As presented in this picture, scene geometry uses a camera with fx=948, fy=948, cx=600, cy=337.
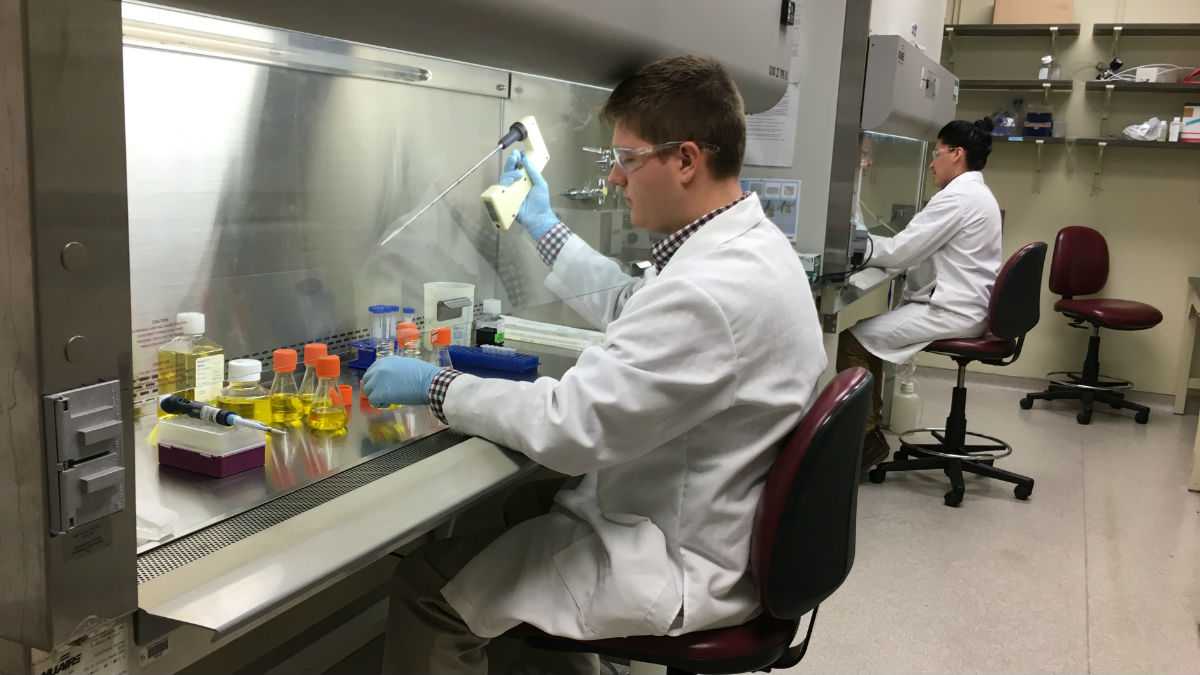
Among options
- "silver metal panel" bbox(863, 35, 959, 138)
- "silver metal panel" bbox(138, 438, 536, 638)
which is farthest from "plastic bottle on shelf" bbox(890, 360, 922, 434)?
"silver metal panel" bbox(138, 438, 536, 638)

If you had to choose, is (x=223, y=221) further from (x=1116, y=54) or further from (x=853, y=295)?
(x=1116, y=54)

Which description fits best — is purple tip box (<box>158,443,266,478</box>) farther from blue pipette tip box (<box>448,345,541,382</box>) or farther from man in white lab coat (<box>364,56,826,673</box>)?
blue pipette tip box (<box>448,345,541,382</box>)

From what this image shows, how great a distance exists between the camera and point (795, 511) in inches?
50.6

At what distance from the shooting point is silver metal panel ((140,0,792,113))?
3.85ft

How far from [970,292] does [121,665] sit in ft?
11.3

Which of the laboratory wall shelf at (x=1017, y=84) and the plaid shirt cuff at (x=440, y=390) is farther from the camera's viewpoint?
the laboratory wall shelf at (x=1017, y=84)

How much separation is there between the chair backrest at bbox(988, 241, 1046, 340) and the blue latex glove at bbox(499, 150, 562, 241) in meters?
2.00

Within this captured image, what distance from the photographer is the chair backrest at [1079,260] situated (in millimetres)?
5207

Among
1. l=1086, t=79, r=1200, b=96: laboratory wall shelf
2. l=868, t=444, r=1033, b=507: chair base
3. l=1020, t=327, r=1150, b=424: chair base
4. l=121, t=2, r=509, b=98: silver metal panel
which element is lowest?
l=868, t=444, r=1033, b=507: chair base

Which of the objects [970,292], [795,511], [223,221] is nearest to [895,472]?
[970,292]

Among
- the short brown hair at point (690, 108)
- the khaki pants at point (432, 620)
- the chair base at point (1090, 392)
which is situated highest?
the short brown hair at point (690, 108)

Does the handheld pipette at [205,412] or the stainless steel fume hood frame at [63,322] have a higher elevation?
the stainless steel fume hood frame at [63,322]

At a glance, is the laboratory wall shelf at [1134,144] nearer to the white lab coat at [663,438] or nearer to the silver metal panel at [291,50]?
the silver metal panel at [291,50]

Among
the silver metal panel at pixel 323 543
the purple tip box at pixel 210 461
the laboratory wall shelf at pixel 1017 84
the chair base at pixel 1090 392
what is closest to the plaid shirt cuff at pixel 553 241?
the silver metal panel at pixel 323 543
